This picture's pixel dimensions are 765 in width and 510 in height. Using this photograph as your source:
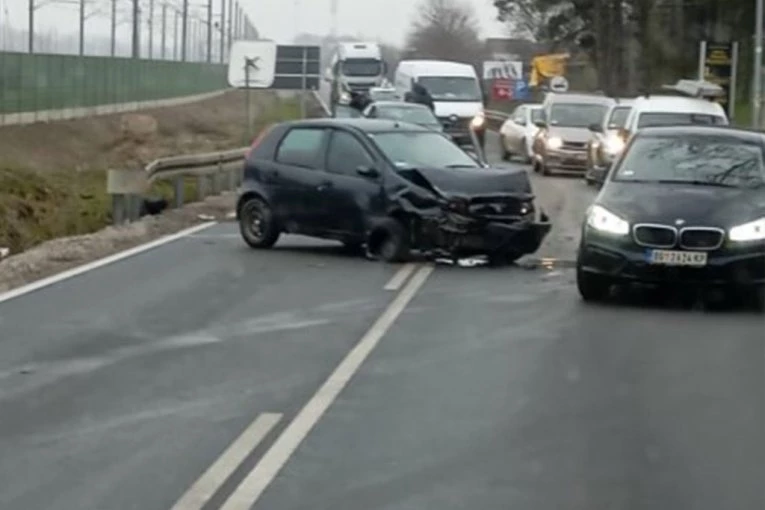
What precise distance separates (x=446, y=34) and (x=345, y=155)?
109953 millimetres

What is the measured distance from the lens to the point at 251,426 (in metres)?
10.3

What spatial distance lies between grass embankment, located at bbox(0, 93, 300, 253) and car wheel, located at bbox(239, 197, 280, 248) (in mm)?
5521

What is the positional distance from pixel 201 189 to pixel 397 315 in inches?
640

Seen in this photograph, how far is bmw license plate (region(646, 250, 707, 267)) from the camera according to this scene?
1588 centimetres

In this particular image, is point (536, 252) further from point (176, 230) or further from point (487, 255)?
point (176, 230)

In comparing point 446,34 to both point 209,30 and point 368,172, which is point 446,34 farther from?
point 368,172

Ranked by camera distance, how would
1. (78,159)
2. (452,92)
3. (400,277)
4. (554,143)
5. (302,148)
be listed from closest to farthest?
1. (400,277)
2. (302,148)
3. (554,143)
4. (78,159)
5. (452,92)

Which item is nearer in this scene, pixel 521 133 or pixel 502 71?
pixel 521 133

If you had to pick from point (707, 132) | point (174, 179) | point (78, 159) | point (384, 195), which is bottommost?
point (78, 159)

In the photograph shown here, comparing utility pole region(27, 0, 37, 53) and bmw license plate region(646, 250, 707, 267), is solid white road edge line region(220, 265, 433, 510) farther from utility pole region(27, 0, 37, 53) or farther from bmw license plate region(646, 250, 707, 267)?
utility pole region(27, 0, 37, 53)

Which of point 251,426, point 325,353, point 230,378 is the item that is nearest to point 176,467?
point 251,426

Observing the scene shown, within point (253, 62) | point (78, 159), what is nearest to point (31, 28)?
point (78, 159)

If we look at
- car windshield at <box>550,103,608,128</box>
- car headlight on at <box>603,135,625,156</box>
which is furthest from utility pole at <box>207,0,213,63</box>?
car headlight on at <box>603,135,625,156</box>

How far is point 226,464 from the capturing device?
9.18 metres
